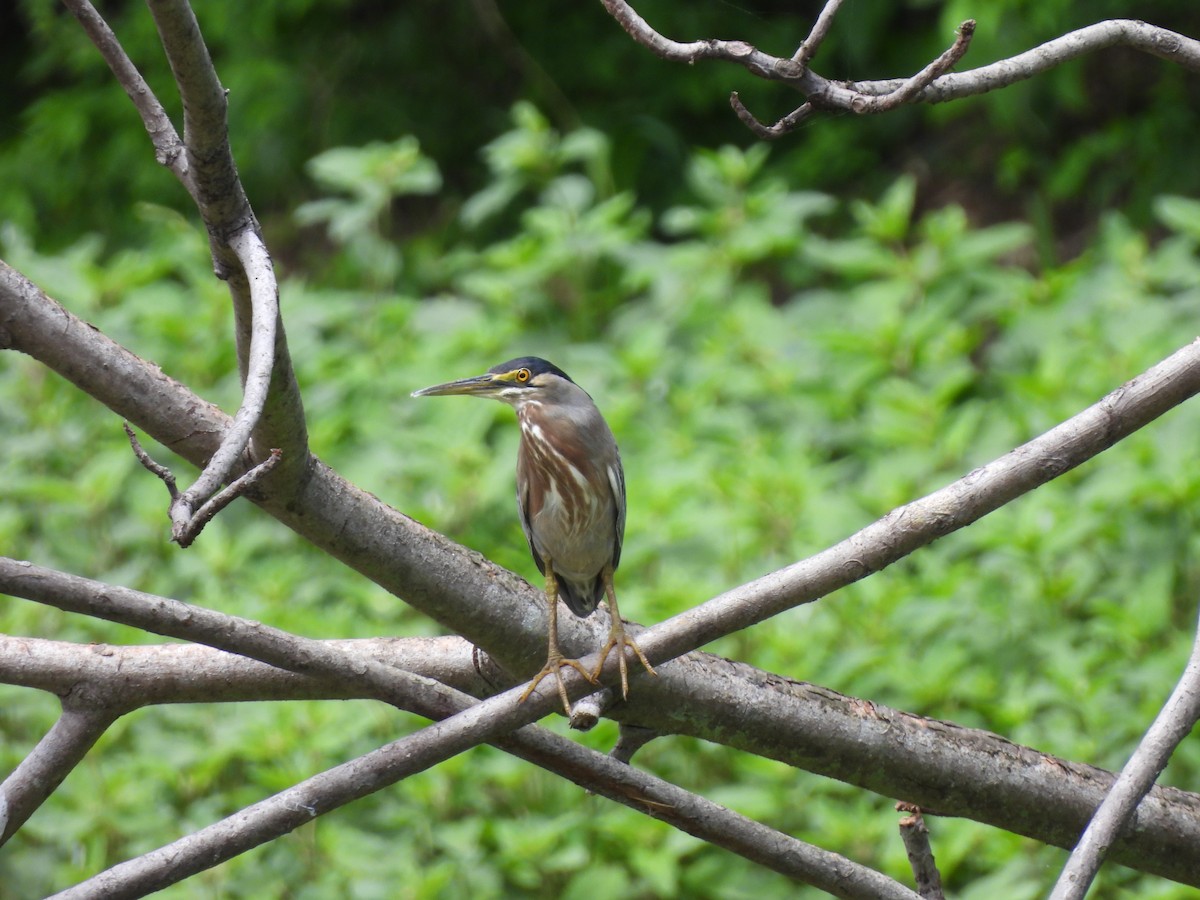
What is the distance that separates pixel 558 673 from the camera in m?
2.16

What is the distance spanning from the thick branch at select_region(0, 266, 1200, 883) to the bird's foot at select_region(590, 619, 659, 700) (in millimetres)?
32

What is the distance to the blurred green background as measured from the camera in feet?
12.2

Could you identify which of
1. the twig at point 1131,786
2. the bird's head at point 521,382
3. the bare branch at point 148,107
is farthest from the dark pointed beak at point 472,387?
the twig at point 1131,786

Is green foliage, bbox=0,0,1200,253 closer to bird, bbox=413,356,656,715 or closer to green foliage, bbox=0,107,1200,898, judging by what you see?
green foliage, bbox=0,107,1200,898

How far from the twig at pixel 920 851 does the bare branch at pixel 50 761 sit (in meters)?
1.44

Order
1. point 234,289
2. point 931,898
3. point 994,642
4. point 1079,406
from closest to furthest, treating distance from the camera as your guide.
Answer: point 234,289 < point 931,898 < point 994,642 < point 1079,406

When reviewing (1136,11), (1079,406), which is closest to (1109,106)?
(1136,11)

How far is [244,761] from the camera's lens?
4.14m

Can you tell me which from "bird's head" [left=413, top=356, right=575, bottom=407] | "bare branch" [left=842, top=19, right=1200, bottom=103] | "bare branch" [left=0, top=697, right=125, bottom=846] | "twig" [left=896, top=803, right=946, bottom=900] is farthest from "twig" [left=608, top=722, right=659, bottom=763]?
"bare branch" [left=842, top=19, right=1200, bottom=103]

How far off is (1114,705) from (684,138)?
434 cm

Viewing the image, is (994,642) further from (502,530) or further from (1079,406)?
(502,530)

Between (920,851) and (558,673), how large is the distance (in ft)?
2.69

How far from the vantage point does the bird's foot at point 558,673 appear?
2049 millimetres

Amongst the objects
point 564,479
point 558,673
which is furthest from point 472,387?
point 558,673
